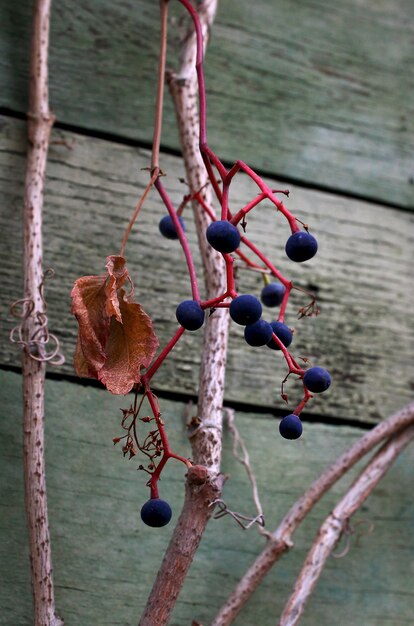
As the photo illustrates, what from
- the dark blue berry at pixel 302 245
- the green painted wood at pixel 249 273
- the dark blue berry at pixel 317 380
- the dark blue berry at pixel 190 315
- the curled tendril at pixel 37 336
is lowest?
the dark blue berry at pixel 317 380

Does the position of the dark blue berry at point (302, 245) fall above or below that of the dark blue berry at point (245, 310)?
above

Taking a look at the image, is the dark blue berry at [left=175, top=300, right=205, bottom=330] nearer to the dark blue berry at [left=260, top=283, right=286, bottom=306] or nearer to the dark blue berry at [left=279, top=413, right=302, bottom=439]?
the dark blue berry at [left=279, top=413, right=302, bottom=439]

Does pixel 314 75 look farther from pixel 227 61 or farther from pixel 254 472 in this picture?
pixel 254 472

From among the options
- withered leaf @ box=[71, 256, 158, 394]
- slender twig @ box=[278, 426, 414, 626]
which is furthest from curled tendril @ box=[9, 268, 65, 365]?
slender twig @ box=[278, 426, 414, 626]

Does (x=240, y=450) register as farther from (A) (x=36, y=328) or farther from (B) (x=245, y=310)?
(B) (x=245, y=310)

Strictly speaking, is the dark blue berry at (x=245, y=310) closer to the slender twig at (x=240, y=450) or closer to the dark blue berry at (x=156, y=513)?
the dark blue berry at (x=156, y=513)

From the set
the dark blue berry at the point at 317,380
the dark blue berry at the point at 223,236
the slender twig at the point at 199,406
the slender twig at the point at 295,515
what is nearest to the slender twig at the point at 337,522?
the slender twig at the point at 295,515
